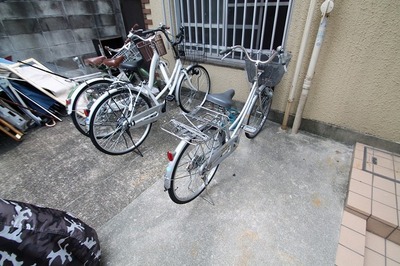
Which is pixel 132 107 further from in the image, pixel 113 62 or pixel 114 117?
pixel 113 62

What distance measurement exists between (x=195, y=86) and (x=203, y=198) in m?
2.37

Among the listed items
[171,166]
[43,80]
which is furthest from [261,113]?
[43,80]

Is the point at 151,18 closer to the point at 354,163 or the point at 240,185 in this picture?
the point at 240,185

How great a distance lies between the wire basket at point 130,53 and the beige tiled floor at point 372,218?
3.17 m

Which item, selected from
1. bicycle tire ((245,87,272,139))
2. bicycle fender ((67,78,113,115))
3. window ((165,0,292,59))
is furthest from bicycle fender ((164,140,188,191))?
window ((165,0,292,59))

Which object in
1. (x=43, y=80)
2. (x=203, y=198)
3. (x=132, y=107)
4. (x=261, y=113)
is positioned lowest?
(x=203, y=198)

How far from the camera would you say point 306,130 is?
291 centimetres

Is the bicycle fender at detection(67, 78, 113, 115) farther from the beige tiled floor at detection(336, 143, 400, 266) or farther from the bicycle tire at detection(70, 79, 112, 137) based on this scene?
the beige tiled floor at detection(336, 143, 400, 266)

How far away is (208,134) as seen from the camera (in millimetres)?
1742

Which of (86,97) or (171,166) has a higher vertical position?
(86,97)

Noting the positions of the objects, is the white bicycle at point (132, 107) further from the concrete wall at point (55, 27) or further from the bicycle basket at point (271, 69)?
the concrete wall at point (55, 27)

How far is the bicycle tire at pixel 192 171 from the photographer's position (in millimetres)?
1695

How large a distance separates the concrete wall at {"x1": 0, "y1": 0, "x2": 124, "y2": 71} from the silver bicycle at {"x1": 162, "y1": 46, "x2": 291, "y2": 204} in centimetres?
397

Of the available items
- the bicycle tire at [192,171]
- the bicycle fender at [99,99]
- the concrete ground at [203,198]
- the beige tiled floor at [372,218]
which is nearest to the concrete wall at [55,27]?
the concrete ground at [203,198]
